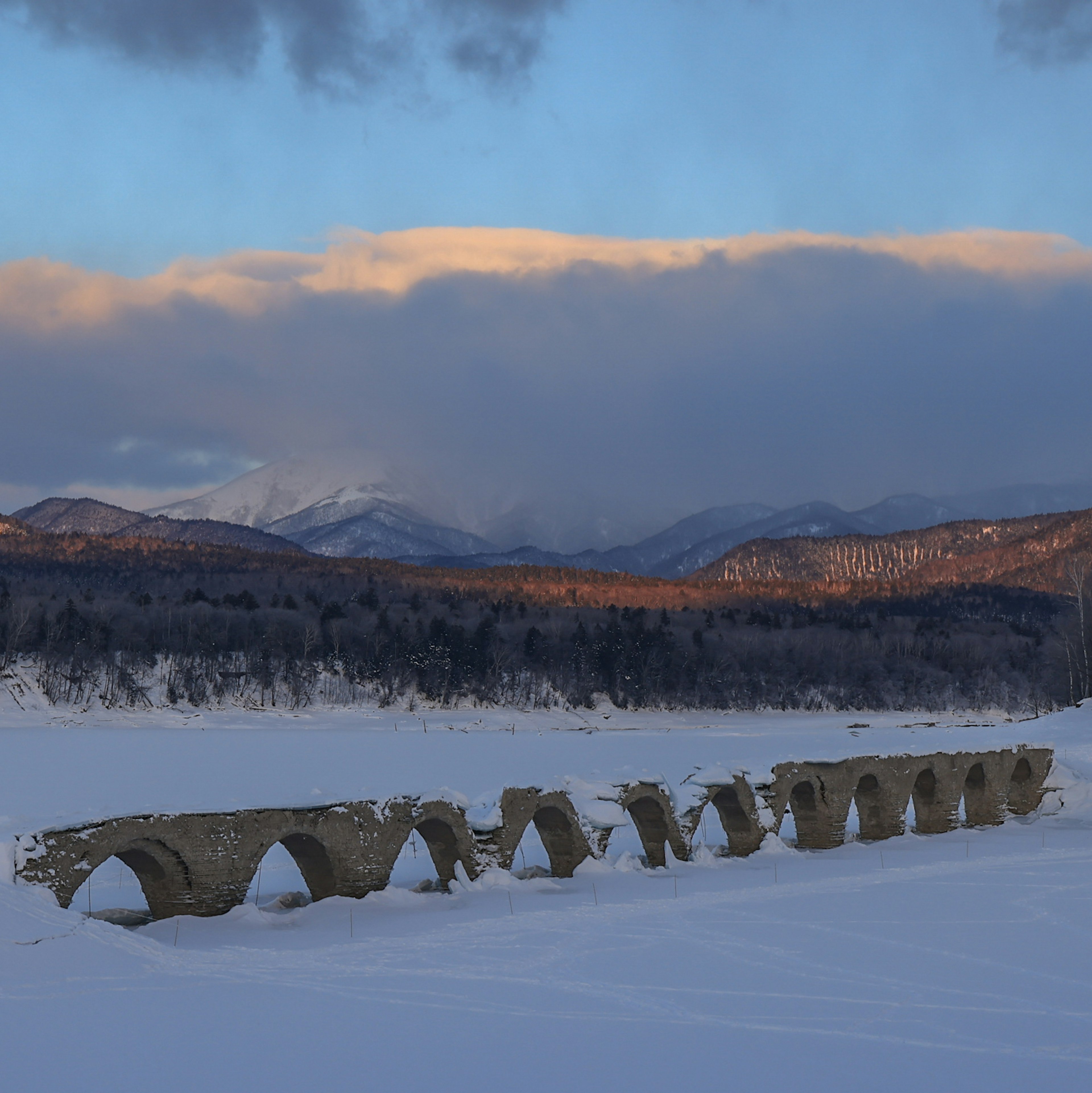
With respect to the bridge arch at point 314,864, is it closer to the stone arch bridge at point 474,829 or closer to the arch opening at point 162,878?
the stone arch bridge at point 474,829

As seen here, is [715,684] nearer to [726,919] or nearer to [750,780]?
[750,780]

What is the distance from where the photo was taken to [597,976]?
1667 cm

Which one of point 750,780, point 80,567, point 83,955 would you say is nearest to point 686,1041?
point 83,955

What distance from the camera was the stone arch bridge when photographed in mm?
19812

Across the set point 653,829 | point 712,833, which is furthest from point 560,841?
point 712,833

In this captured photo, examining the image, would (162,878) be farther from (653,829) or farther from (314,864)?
(653,829)

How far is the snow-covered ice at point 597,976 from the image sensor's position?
39.1 ft

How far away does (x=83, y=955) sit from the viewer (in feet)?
48.8

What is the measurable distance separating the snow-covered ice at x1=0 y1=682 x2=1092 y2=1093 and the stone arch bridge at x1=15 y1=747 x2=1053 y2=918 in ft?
1.59

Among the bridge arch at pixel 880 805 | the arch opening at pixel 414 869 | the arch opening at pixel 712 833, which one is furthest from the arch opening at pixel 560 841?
the bridge arch at pixel 880 805

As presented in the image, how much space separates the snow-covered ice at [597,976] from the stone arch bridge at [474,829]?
1.59 feet

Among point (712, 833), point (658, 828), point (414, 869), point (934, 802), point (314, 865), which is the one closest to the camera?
point (314, 865)

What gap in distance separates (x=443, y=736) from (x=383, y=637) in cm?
2553

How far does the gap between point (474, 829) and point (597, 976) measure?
868cm
